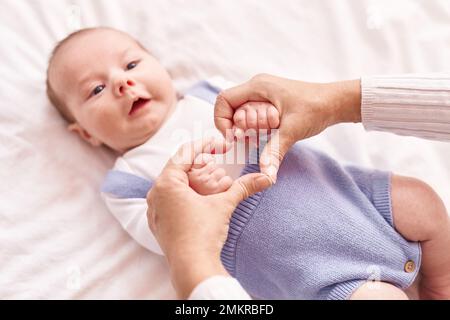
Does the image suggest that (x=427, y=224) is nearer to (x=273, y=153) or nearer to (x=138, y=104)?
(x=273, y=153)

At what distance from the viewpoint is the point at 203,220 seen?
811 millimetres

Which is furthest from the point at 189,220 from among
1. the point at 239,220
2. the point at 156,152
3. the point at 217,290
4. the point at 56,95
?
the point at 56,95

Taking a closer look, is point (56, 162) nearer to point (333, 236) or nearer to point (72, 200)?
point (72, 200)

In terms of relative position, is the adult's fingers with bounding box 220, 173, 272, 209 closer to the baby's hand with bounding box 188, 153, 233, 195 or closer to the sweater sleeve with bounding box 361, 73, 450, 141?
the baby's hand with bounding box 188, 153, 233, 195

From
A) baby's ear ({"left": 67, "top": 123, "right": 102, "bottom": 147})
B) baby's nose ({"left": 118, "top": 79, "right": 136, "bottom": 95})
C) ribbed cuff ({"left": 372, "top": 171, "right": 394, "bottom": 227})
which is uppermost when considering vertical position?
baby's nose ({"left": 118, "top": 79, "right": 136, "bottom": 95})

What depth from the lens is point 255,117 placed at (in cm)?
96

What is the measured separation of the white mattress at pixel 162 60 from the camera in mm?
1138

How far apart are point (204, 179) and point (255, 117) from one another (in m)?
0.15

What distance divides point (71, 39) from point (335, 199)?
708 mm

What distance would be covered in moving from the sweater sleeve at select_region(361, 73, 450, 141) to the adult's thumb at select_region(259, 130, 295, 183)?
6.8 inches

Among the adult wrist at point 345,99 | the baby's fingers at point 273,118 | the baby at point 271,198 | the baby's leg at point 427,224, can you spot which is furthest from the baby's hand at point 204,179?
the baby's leg at point 427,224

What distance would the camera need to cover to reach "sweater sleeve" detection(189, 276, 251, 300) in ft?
2.41

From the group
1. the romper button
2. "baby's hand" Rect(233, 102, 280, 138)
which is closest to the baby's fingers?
"baby's hand" Rect(233, 102, 280, 138)
